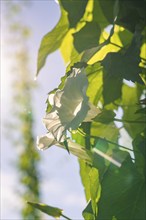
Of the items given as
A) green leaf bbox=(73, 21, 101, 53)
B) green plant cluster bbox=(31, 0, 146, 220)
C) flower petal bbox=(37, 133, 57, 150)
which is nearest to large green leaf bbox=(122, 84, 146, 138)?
green plant cluster bbox=(31, 0, 146, 220)

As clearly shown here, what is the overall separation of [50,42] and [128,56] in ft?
0.69

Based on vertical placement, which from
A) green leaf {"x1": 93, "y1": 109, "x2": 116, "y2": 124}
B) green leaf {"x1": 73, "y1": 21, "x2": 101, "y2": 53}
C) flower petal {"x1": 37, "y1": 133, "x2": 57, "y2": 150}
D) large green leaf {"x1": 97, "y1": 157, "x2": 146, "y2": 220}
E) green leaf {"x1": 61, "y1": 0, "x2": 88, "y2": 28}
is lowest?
large green leaf {"x1": 97, "y1": 157, "x2": 146, "y2": 220}

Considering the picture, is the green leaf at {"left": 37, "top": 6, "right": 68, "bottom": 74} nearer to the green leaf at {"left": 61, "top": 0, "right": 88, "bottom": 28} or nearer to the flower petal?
the green leaf at {"left": 61, "top": 0, "right": 88, "bottom": 28}

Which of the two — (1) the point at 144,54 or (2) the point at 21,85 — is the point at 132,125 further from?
(2) the point at 21,85

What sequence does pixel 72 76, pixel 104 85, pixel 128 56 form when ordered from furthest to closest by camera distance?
pixel 104 85
pixel 128 56
pixel 72 76

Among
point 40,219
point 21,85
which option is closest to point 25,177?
point 40,219

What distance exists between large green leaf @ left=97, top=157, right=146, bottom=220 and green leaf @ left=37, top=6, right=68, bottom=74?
9.3 inches

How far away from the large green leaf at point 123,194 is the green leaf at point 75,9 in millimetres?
238

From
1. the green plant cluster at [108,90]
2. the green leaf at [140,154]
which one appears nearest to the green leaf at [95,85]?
the green plant cluster at [108,90]

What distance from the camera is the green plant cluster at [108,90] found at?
1.48 ft

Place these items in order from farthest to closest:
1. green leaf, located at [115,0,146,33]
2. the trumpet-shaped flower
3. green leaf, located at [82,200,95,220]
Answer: green leaf, located at [115,0,146,33]
green leaf, located at [82,200,95,220]
the trumpet-shaped flower

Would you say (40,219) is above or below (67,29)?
below

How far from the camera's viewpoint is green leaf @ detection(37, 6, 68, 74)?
0.63 metres

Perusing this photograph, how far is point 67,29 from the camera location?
66 cm
